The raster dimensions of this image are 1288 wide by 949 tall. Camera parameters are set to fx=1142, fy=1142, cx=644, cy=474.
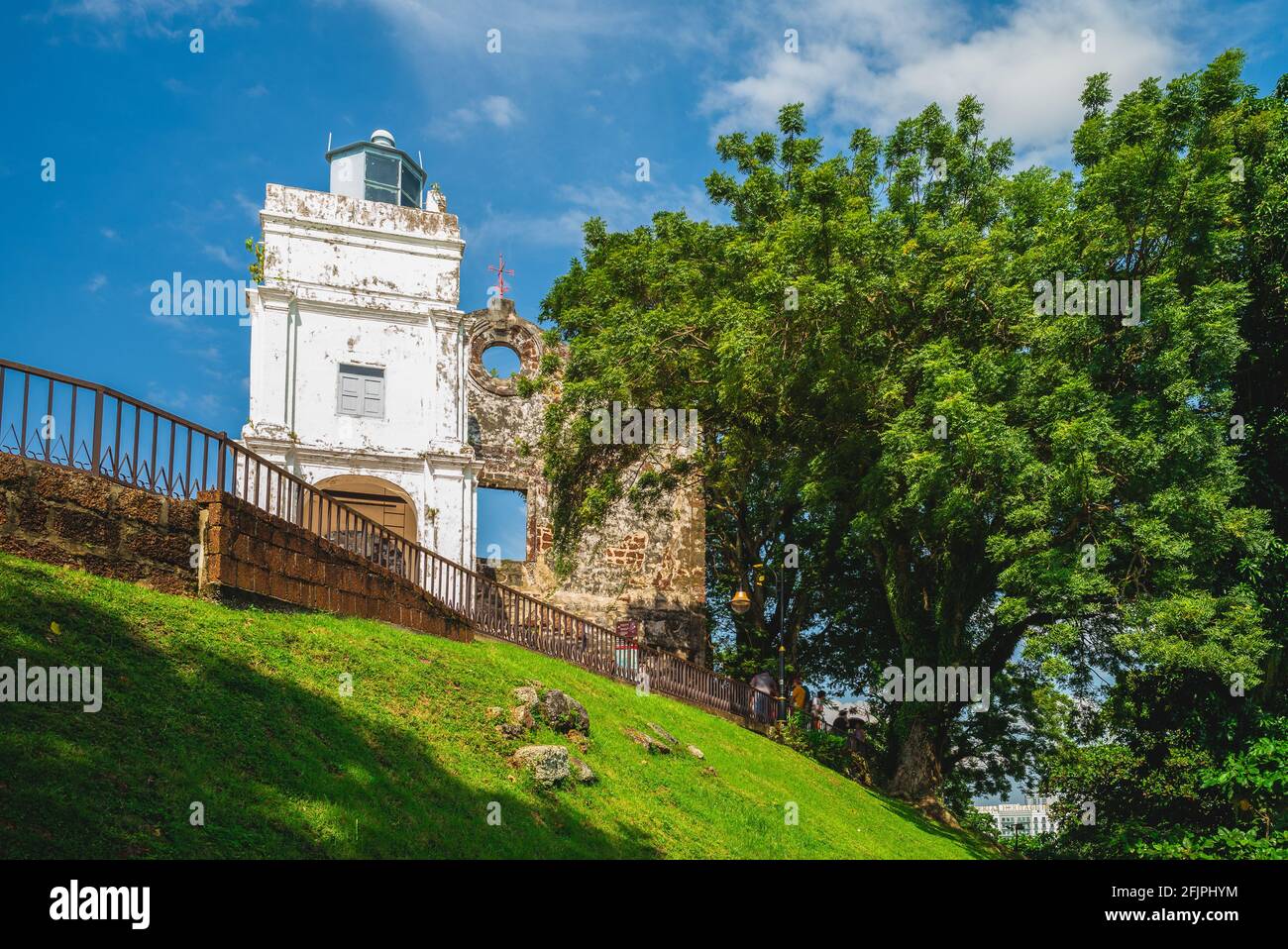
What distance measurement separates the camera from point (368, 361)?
22.1 metres

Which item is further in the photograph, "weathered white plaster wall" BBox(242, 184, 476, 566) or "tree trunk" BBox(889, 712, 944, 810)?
"weathered white plaster wall" BBox(242, 184, 476, 566)

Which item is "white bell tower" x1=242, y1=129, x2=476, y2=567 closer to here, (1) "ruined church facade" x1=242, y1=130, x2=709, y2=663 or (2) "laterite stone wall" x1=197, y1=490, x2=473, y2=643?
(1) "ruined church facade" x1=242, y1=130, x2=709, y2=663

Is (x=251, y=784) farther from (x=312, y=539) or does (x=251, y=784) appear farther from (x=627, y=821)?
(x=312, y=539)

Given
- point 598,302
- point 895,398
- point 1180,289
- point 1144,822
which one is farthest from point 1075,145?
point 1144,822

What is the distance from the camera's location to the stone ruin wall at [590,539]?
25.5 m

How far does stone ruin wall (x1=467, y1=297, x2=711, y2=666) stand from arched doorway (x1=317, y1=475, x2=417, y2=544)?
3.70m

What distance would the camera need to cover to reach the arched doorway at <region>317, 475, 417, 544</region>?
2145cm

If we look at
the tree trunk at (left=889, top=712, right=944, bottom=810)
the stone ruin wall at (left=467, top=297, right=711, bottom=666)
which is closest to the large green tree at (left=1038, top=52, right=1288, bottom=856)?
the tree trunk at (left=889, top=712, right=944, bottom=810)

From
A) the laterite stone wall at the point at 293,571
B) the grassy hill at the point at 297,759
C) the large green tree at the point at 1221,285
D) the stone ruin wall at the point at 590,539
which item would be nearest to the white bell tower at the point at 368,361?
the stone ruin wall at the point at 590,539

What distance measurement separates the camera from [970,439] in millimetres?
14852

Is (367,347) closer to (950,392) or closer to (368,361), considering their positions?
(368,361)

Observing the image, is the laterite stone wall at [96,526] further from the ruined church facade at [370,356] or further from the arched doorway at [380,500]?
the arched doorway at [380,500]

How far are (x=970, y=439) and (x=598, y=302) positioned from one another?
29.7 ft

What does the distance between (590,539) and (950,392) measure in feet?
40.0
